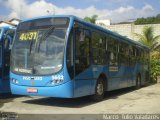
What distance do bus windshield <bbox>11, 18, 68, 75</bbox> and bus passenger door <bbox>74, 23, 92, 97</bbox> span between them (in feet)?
2.13

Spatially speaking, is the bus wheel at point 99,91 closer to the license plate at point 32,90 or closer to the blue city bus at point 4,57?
the license plate at point 32,90

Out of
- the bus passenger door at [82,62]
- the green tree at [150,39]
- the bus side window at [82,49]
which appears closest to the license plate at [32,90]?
the bus passenger door at [82,62]

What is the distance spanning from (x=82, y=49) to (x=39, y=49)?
5.01 feet

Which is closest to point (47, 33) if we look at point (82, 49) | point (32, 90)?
point (82, 49)

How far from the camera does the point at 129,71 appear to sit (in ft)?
58.8

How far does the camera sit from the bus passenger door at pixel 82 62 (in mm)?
10945

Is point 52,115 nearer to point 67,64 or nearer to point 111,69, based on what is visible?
point 67,64

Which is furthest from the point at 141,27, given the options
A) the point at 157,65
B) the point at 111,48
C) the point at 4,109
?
the point at 4,109

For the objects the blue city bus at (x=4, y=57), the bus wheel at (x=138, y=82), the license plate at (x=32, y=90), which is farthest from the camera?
the bus wheel at (x=138, y=82)

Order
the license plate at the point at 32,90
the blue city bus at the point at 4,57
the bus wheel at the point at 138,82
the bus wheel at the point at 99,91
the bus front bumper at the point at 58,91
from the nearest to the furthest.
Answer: the bus front bumper at the point at 58,91
the license plate at the point at 32,90
the bus wheel at the point at 99,91
the blue city bus at the point at 4,57
the bus wheel at the point at 138,82

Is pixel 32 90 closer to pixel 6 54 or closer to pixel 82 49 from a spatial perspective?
pixel 82 49

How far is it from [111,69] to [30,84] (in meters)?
4.63

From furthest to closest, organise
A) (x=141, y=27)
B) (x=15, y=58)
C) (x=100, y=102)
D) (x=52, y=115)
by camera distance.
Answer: (x=141, y=27) < (x=100, y=102) < (x=15, y=58) < (x=52, y=115)

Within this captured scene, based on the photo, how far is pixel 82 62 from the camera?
11.3 m
